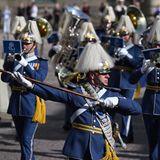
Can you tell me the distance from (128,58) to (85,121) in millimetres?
3759

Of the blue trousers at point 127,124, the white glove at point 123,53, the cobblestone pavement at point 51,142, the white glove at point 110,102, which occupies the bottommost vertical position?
the cobblestone pavement at point 51,142

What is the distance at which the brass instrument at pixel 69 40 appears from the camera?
10.9 metres

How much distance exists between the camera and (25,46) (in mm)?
8672

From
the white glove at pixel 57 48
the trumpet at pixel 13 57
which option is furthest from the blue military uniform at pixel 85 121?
the white glove at pixel 57 48

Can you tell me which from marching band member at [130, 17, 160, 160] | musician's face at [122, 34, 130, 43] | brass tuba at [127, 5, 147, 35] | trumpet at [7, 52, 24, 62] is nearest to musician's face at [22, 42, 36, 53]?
trumpet at [7, 52, 24, 62]

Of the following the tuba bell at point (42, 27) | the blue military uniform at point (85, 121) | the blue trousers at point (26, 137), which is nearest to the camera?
the blue military uniform at point (85, 121)

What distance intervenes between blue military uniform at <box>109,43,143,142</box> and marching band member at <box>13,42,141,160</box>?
3665 millimetres

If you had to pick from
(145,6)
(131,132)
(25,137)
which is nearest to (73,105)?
(25,137)

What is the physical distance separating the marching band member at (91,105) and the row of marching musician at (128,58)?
14cm

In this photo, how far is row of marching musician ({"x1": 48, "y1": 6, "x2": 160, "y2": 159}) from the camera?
8234 mm

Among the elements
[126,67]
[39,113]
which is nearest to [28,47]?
[39,113]

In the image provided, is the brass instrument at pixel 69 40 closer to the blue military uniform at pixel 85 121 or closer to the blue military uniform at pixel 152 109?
the blue military uniform at pixel 152 109

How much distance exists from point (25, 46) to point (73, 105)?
253cm

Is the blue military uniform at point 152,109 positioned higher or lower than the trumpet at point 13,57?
lower
